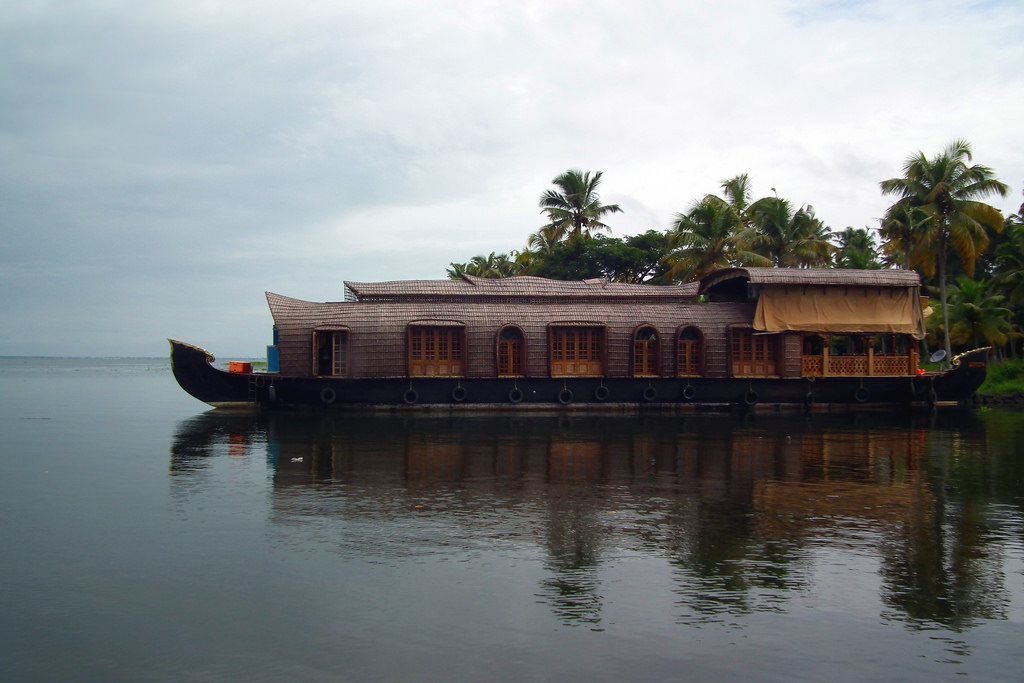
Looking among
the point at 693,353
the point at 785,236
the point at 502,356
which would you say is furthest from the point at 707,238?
the point at 502,356

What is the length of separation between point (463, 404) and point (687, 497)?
1333 cm

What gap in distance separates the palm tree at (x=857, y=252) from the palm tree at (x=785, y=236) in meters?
1.44

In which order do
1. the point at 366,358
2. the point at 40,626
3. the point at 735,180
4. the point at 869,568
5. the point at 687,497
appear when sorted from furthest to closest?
1. the point at 735,180
2. the point at 366,358
3. the point at 687,497
4. the point at 869,568
5. the point at 40,626

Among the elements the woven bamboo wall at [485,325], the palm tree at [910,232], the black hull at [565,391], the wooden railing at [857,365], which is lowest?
the black hull at [565,391]

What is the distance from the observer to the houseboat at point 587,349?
77.5 feet

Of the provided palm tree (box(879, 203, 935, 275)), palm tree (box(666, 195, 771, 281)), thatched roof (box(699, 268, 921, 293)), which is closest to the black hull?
thatched roof (box(699, 268, 921, 293))

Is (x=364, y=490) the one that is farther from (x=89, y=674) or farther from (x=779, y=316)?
(x=779, y=316)

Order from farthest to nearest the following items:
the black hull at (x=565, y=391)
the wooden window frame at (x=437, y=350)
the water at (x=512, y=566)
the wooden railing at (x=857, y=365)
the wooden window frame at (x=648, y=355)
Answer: the wooden railing at (x=857, y=365) → the wooden window frame at (x=648, y=355) → the wooden window frame at (x=437, y=350) → the black hull at (x=565, y=391) → the water at (x=512, y=566)

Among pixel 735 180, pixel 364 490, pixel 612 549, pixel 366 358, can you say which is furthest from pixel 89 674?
pixel 735 180

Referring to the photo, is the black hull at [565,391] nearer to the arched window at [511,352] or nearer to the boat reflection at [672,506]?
the arched window at [511,352]

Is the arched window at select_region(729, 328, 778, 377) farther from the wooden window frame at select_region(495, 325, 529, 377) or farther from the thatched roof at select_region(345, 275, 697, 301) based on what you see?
the wooden window frame at select_region(495, 325, 529, 377)

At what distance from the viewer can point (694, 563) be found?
7.76 meters

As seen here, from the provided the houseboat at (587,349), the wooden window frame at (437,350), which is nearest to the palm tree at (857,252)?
the houseboat at (587,349)

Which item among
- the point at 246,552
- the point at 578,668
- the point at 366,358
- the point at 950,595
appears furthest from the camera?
the point at 366,358
